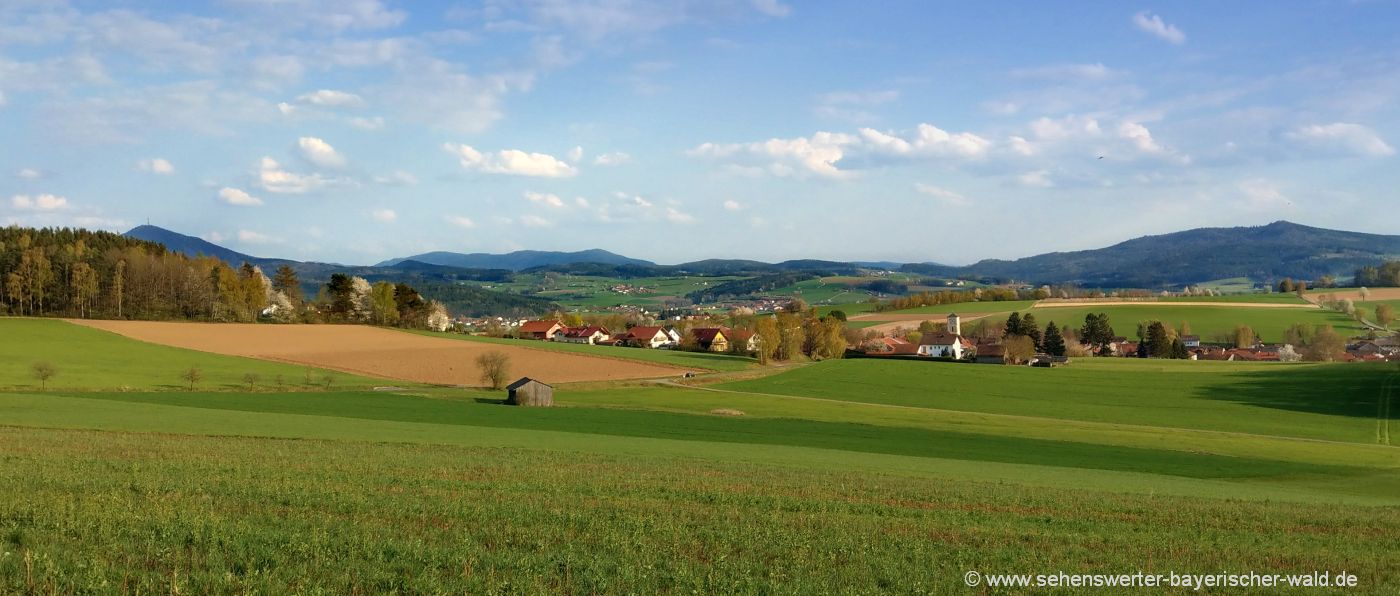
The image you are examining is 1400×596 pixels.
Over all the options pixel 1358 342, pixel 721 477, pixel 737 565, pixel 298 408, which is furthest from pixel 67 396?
pixel 1358 342

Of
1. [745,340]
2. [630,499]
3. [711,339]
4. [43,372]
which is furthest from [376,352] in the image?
[630,499]

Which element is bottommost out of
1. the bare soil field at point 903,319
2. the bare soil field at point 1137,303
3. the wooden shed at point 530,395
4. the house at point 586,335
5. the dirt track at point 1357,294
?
the house at point 586,335

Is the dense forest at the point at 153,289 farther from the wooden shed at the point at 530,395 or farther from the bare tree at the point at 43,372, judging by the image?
the wooden shed at the point at 530,395

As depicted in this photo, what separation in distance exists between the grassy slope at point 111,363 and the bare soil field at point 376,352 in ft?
11.9

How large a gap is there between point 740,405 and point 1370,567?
165ft

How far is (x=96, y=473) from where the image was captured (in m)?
18.7

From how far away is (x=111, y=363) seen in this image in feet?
233

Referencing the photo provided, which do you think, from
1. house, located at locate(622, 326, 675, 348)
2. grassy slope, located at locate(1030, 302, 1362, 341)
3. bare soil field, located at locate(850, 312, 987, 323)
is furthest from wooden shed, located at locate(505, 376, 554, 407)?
grassy slope, located at locate(1030, 302, 1362, 341)

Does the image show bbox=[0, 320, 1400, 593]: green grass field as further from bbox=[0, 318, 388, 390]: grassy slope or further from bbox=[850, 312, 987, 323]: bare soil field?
bbox=[850, 312, 987, 323]: bare soil field

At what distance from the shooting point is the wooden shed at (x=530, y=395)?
57594 mm

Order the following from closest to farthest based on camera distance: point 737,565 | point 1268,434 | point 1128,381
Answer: point 737,565, point 1268,434, point 1128,381

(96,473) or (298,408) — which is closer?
(96,473)

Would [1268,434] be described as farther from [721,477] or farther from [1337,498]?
[721,477]

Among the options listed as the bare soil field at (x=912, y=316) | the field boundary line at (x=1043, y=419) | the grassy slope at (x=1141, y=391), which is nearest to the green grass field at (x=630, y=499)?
the field boundary line at (x=1043, y=419)
